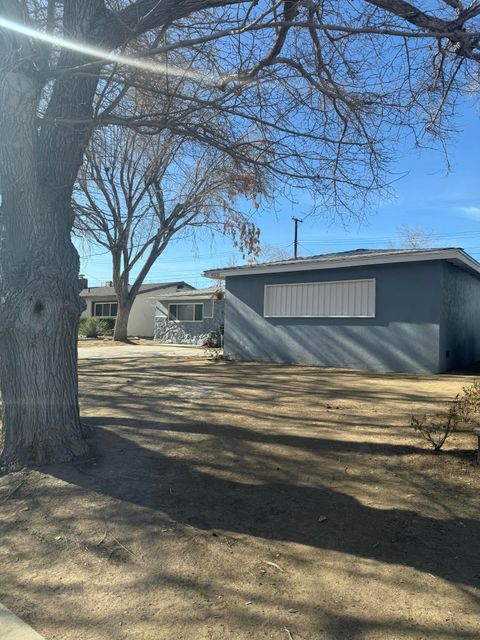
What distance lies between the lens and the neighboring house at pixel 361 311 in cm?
1186

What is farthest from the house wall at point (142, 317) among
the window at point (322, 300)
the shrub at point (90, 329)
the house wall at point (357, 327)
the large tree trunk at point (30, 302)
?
the large tree trunk at point (30, 302)

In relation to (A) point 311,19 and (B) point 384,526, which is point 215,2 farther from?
(B) point 384,526

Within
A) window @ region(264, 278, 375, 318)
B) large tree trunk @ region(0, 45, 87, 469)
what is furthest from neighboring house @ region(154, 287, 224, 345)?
large tree trunk @ region(0, 45, 87, 469)

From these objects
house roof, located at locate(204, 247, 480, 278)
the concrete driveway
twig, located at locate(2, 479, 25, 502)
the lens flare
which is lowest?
twig, located at locate(2, 479, 25, 502)

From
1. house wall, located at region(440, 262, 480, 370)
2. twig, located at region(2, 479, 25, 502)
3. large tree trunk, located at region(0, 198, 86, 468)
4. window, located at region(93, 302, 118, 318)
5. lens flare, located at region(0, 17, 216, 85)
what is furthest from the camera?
window, located at region(93, 302, 118, 318)

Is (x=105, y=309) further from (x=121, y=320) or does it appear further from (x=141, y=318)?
(x=121, y=320)

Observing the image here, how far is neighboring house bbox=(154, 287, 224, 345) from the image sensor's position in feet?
88.0

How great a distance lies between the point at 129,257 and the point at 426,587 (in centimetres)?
2546

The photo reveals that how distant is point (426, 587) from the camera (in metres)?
2.75

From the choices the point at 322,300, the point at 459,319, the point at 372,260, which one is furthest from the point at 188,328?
the point at 459,319

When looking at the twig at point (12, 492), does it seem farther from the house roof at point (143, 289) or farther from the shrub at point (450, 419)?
the house roof at point (143, 289)

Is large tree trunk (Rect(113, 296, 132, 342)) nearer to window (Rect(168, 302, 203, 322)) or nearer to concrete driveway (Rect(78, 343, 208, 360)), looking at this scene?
window (Rect(168, 302, 203, 322))

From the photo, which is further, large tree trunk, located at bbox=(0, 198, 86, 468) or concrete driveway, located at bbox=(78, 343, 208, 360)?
concrete driveway, located at bbox=(78, 343, 208, 360)

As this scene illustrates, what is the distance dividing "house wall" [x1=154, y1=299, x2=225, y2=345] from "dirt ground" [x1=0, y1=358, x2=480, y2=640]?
19288 mm
